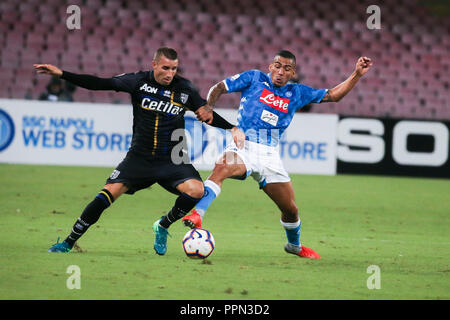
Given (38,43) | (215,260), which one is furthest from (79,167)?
(215,260)

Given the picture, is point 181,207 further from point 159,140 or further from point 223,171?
point 159,140

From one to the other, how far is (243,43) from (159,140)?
41.4 ft

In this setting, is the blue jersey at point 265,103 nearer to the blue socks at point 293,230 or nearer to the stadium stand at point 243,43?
the blue socks at point 293,230

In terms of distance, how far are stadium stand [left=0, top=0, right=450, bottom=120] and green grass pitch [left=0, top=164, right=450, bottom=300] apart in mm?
5619

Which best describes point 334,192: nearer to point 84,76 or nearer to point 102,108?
point 102,108

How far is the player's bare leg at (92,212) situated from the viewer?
593 cm

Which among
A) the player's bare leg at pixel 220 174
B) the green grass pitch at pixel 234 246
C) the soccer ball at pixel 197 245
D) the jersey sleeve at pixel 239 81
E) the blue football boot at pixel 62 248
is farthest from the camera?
the jersey sleeve at pixel 239 81

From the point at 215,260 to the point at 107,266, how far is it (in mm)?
1019

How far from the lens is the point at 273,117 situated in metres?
6.60

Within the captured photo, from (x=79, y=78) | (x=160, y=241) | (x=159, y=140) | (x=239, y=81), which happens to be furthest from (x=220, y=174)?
(x=79, y=78)

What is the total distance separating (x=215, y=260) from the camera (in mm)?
6117

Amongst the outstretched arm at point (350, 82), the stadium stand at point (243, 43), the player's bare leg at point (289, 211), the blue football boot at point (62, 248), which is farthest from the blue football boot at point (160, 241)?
the stadium stand at point (243, 43)

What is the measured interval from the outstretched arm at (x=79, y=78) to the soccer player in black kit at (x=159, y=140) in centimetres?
3
